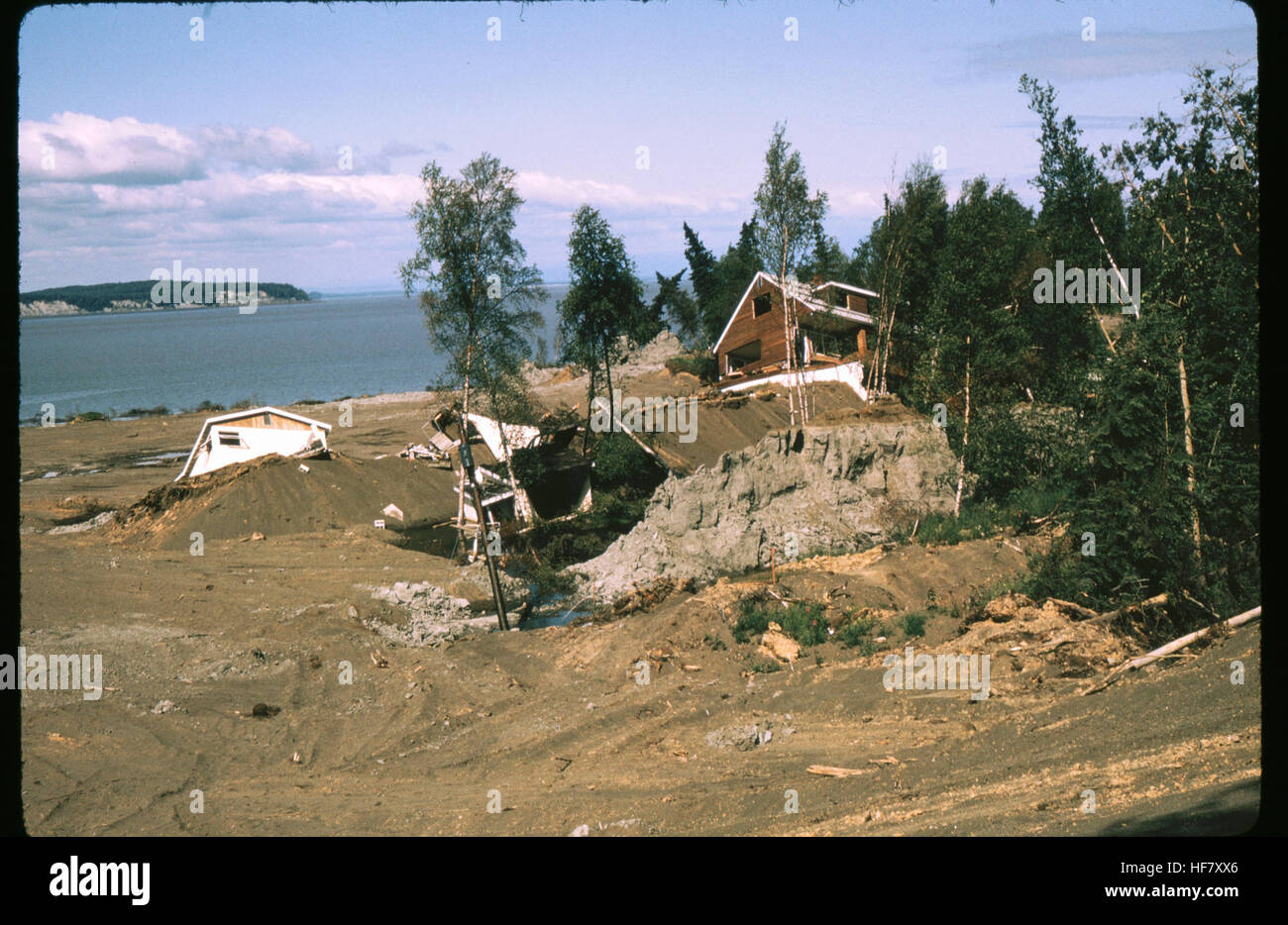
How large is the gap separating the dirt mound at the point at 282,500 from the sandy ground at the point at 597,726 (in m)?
5.94

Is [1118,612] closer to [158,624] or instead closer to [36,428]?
[158,624]

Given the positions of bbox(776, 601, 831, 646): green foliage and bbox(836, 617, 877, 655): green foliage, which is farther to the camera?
bbox(776, 601, 831, 646): green foliage

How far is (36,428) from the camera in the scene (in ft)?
188

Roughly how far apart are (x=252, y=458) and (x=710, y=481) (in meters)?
19.5

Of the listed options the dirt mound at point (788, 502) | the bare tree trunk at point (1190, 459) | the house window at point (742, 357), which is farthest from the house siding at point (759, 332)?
the bare tree trunk at point (1190, 459)

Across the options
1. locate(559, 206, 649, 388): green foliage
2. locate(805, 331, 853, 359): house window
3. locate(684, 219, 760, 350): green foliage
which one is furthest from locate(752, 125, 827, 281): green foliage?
locate(684, 219, 760, 350): green foliage

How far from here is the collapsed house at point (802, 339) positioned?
137 ft

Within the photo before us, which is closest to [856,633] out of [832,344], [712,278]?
[832,344]

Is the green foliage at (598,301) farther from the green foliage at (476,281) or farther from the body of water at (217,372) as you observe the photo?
the body of water at (217,372)

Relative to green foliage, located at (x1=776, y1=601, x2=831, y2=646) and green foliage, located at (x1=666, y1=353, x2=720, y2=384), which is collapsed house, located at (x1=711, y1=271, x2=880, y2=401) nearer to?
green foliage, located at (x1=666, y1=353, x2=720, y2=384)

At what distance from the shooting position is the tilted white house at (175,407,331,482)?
34156 millimetres

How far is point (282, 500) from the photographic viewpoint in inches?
1219

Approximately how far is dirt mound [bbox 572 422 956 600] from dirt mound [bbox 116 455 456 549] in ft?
39.6

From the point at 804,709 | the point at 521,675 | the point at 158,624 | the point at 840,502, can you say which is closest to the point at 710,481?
the point at 840,502
